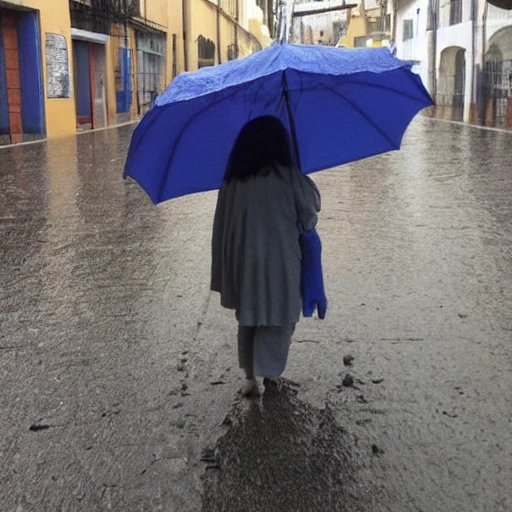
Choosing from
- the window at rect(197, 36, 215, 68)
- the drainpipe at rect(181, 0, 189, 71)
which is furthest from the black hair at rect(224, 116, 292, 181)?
the window at rect(197, 36, 215, 68)

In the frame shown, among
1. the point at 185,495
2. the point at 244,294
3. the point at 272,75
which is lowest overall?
the point at 185,495

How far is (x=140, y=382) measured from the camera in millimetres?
4148

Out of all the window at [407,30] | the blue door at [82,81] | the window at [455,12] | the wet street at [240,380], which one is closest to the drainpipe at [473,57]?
the window at [455,12]

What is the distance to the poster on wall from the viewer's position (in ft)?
65.8

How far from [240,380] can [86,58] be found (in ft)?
69.9

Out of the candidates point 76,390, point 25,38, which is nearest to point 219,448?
point 76,390

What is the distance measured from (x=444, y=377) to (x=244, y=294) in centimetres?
117

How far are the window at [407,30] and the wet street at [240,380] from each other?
35.5m

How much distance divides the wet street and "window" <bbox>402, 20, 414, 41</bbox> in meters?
35.5

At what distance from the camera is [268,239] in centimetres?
370

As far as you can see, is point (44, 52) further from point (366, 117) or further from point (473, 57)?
point (366, 117)

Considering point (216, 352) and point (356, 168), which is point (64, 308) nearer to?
point (216, 352)

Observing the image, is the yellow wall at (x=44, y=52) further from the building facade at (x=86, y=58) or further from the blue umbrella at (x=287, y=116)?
the blue umbrella at (x=287, y=116)

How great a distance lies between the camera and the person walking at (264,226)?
3.64 m
